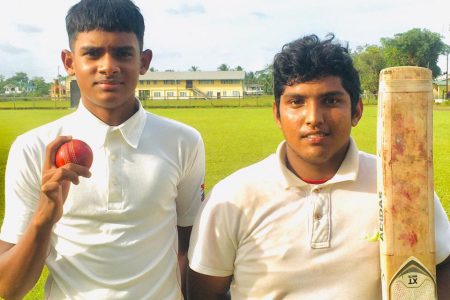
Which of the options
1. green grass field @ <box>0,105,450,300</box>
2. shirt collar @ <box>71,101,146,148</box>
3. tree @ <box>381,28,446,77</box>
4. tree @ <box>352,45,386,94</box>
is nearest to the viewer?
shirt collar @ <box>71,101,146,148</box>

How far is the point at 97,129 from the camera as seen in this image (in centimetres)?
215

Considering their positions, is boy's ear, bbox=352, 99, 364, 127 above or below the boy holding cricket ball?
above

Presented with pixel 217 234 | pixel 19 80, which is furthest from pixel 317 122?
pixel 19 80

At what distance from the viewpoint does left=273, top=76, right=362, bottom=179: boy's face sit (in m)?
1.95

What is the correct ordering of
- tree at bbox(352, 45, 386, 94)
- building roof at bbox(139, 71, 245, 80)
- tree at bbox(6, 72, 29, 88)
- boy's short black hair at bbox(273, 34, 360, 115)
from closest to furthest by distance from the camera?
boy's short black hair at bbox(273, 34, 360, 115), tree at bbox(352, 45, 386, 94), building roof at bbox(139, 71, 245, 80), tree at bbox(6, 72, 29, 88)

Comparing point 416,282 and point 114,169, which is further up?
point 114,169

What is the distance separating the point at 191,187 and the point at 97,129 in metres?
0.44

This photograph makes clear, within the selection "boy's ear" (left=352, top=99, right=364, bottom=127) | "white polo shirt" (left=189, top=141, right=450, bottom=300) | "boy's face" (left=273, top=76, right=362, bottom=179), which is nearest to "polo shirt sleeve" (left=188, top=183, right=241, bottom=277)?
"white polo shirt" (left=189, top=141, right=450, bottom=300)

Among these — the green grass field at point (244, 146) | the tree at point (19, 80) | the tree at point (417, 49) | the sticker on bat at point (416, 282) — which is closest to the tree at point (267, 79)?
the sticker on bat at point (416, 282)

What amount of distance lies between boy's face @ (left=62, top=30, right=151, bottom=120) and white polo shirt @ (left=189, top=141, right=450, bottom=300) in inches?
20.5

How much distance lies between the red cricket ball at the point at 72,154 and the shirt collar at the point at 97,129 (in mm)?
246

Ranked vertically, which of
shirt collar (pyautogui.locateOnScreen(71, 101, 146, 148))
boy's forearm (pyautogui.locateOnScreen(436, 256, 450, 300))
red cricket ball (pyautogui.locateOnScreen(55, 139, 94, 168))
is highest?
shirt collar (pyautogui.locateOnScreen(71, 101, 146, 148))

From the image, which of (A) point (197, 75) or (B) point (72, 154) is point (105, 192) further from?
(A) point (197, 75)

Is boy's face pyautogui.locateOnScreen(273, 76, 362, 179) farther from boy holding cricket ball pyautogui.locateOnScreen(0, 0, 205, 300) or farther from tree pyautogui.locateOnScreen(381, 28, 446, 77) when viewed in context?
tree pyautogui.locateOnScreen(381, 28, 446, 77)
